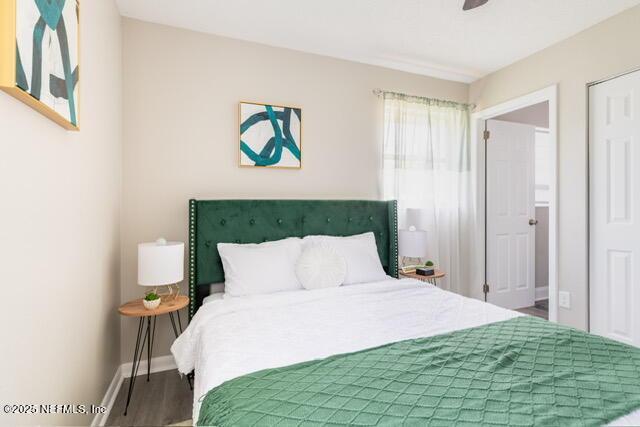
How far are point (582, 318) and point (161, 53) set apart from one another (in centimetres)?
393

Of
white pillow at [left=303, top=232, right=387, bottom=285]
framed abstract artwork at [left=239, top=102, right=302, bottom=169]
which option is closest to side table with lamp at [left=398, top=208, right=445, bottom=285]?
white pillow at [left=303, top=232, right=387, bottom=285]

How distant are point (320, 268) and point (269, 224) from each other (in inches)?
24.0

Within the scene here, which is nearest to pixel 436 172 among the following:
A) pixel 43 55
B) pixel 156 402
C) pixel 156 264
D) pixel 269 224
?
pixel 269 224

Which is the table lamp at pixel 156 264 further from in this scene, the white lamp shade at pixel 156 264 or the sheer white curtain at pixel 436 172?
the sheer white curtain at pixel 436 172

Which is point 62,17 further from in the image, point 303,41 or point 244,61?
point 303,41

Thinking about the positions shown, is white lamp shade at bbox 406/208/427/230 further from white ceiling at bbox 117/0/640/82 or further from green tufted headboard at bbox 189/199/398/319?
white ceiling at bbox 117/0/640/82

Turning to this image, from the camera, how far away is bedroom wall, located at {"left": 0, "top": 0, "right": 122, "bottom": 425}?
0.97m

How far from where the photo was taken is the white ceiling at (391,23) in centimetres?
236

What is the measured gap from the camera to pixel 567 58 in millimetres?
2820

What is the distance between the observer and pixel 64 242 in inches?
53.7

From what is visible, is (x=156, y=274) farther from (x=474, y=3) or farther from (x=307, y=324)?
(x=474, y=3)

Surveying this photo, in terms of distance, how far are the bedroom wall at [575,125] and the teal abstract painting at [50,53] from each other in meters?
3.40

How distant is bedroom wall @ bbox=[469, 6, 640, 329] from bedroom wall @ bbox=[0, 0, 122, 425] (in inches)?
135

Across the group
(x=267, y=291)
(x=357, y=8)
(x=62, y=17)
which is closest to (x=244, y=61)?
(x=357, y=8)
